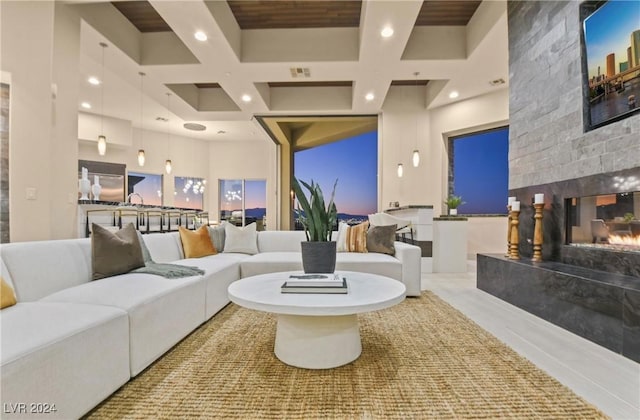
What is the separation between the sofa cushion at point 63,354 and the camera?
101 centimetres

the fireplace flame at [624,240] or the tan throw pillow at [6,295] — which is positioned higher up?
the fireplace flame at [624,240]

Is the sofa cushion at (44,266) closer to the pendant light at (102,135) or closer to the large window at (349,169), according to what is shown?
the pendant light at (102,135)

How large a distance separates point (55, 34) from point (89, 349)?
3.36 meters

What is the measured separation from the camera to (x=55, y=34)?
3.01 metres

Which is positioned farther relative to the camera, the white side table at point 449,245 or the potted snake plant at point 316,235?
the white side table at point 449,245

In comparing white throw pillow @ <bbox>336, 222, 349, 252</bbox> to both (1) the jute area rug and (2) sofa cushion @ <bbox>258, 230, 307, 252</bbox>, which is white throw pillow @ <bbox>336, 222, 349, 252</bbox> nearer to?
(2) sofa cushion @ <bbox>258, 230, 307, 252</bbox>

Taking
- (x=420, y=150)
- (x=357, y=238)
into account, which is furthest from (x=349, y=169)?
(x=357, y=238)

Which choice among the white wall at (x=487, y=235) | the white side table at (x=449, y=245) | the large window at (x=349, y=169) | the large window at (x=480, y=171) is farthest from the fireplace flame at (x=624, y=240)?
the large window at (x=349, y=169)

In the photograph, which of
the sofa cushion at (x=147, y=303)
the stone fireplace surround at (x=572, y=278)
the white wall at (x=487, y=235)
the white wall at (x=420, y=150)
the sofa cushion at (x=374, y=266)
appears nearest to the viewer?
the sofa cushion at (x=147, y=303)

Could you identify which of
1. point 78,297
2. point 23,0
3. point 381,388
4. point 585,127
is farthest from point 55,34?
point 585,127

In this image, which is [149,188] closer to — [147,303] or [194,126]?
[194,126]

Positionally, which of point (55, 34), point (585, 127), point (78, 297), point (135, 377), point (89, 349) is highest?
point (55, 34)

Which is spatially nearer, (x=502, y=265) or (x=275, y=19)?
(x=502, y=265)

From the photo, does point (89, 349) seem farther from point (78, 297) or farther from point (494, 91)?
point (494, 91)
